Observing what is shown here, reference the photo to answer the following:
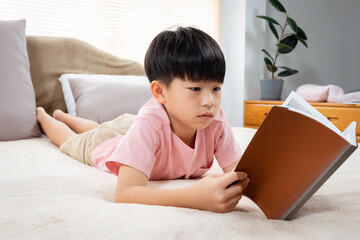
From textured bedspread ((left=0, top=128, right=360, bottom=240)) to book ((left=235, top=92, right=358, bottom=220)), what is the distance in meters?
0.04

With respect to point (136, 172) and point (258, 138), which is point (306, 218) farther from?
point (136, 172)

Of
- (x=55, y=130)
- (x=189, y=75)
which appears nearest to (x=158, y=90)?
(x=189, y=75)

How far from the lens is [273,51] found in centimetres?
312

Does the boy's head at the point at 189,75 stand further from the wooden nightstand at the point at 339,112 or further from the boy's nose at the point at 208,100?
the wooden nightstand at the point at 339,112

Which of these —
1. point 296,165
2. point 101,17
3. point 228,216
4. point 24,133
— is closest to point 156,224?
point 228,216

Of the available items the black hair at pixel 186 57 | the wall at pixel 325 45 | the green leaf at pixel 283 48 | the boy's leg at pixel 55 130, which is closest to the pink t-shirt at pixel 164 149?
the black hair at pixel 186 57

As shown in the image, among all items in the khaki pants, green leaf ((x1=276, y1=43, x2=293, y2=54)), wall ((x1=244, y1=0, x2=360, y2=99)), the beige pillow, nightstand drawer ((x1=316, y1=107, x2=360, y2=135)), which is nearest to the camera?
the khaki pants

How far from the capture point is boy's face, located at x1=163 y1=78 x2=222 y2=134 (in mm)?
764

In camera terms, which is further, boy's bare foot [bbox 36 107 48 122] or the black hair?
boy's bare foot [bbox 36 107 48 122]

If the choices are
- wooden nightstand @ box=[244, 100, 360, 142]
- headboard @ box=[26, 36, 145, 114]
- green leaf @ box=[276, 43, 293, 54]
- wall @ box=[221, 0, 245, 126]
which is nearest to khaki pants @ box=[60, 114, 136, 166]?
headboard @ box=[26, 36, 145, 114]

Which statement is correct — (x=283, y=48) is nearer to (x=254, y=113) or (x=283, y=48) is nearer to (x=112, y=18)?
(x=254, y=113)

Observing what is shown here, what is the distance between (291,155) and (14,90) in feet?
4.60

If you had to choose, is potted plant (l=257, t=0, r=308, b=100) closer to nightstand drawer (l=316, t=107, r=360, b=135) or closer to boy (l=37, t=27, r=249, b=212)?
nightstand drawer (l=316, t=107, r=360, b=135)

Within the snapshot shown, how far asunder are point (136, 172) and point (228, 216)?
268mm
